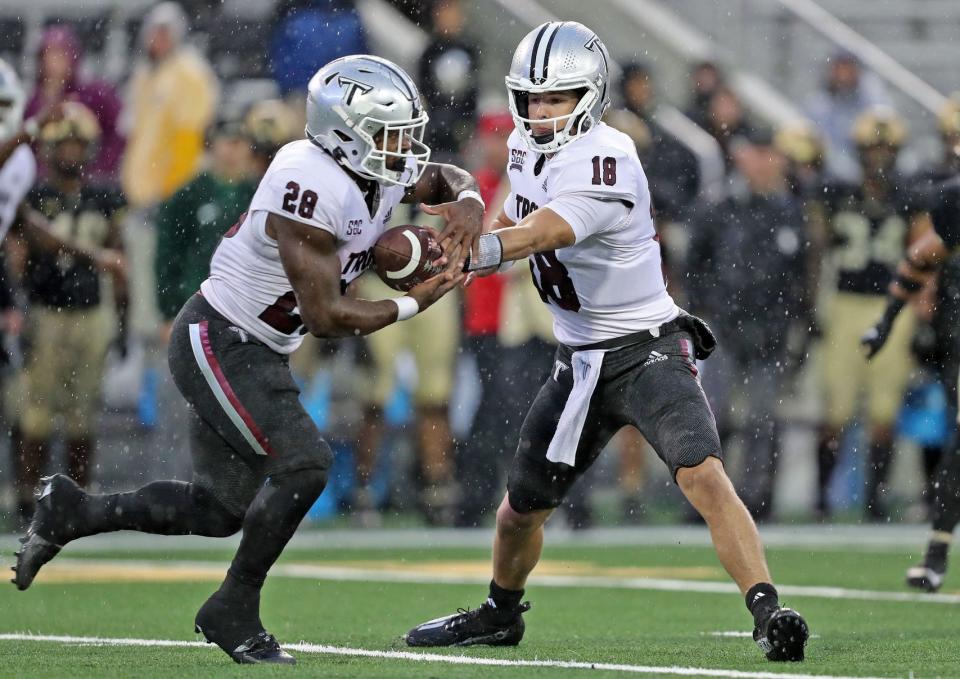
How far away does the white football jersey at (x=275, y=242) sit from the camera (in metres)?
5.26

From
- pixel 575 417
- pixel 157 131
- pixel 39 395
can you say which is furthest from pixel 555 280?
pixel 157 131

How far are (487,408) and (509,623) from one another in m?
4.26

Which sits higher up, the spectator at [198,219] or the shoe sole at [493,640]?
the spectator at [198,219]

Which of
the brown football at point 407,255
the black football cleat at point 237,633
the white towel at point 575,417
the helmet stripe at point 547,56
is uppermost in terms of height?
the helmet stripe at point 547,56

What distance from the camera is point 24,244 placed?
9.57 metres

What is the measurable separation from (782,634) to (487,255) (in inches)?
51.5

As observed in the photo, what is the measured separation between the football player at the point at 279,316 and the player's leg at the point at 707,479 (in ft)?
2.26

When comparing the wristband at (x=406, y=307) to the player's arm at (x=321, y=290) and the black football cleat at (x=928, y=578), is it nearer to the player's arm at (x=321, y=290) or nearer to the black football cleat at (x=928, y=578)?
the player's arm at (x=321, y=290)

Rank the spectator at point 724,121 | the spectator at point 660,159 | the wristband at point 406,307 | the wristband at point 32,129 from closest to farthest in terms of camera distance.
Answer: the wristband at point 406,307 < the wristband at point 32,129 < the spectator at point 660,159 < the spectator at point 724,121

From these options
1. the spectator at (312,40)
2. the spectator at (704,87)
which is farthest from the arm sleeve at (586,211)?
the spectator at (704,87)

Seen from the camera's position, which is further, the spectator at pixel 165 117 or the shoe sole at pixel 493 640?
the spectator at pixel 165 117

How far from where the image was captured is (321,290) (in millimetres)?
5191

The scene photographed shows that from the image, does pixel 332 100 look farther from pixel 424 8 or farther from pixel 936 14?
pixel 936 14

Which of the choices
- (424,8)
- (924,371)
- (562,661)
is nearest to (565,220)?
(562,661)
